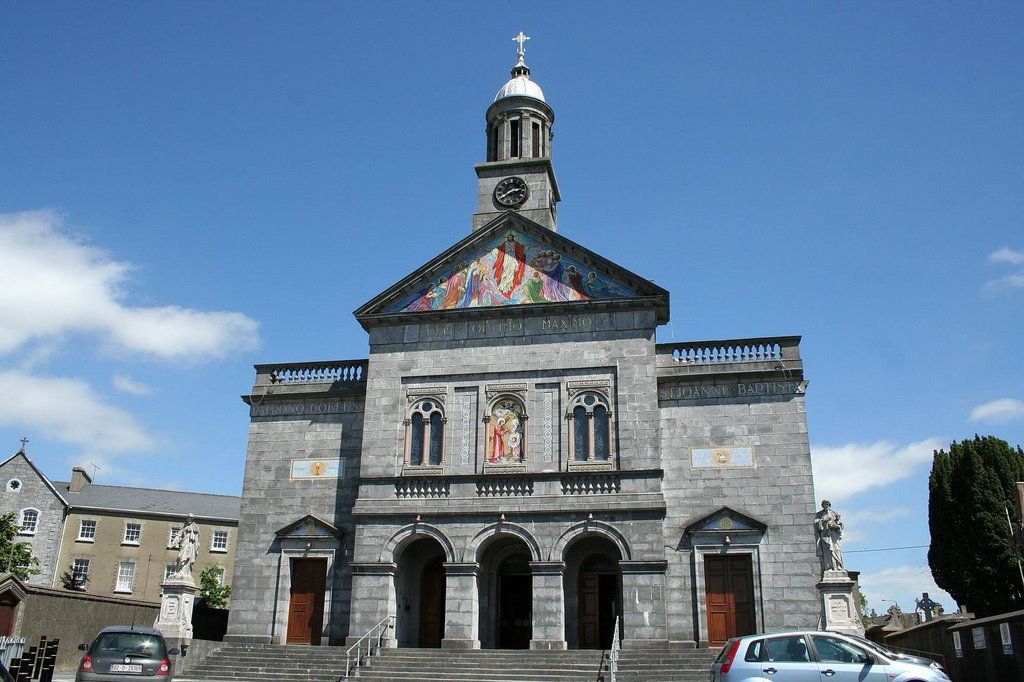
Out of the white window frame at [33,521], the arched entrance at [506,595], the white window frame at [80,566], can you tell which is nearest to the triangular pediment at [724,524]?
the arched entrance at [506,595]

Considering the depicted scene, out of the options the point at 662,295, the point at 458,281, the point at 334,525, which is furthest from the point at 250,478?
the point at 662,295

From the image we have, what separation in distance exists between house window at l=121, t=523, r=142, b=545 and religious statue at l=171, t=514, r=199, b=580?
2355cm

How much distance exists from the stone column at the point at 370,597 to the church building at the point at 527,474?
0.07 meters

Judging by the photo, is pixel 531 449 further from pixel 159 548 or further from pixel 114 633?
pixel 159 548

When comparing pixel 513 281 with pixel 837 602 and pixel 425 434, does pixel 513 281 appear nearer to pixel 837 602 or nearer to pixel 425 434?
pixel 425 434

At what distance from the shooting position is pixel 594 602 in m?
27.8

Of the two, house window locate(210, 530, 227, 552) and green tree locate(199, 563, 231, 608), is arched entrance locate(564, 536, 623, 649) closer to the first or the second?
green tree locate(199, 563, 231, 608)

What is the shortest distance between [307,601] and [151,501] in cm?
2799

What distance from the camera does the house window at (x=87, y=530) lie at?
48.9 metres

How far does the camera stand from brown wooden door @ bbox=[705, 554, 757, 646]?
25.8 metres

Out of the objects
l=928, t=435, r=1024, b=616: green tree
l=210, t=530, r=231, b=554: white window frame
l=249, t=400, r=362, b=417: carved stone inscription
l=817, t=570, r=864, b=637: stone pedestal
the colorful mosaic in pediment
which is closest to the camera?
l=817, t=570, r=864, b=637: stone pedestal

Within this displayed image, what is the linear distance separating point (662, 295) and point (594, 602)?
32.5ft

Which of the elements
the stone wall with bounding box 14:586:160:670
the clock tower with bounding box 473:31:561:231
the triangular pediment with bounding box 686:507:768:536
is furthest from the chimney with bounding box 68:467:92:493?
the triangular pediment with bounding box 686:507:768:536

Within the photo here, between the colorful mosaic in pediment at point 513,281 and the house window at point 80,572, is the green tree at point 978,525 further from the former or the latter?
the house window at point 80,572
